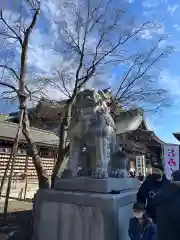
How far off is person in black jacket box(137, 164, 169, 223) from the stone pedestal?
0.23 metres

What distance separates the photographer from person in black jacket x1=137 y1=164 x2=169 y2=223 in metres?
3.42

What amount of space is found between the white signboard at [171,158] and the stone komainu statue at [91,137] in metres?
1.90

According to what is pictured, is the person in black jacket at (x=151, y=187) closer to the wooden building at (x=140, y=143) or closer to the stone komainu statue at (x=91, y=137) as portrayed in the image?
the stone komainu statue at (x=91, y=137)

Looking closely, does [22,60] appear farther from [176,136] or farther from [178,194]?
[176,136]

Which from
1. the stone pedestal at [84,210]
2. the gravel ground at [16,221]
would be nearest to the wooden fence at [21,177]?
the gravel ground at [16,221]

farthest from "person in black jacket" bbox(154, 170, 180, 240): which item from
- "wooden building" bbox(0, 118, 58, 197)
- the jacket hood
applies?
"wooden building" bbox(0, 118, 58, 197)

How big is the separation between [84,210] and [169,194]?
1496mm

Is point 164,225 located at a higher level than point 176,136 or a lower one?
lower

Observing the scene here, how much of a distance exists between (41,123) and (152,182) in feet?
68.3

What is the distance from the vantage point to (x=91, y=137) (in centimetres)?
398

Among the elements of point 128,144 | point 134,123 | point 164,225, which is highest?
point 128,144

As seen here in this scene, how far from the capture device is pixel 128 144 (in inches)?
888

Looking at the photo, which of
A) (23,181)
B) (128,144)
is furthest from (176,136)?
(23,181)

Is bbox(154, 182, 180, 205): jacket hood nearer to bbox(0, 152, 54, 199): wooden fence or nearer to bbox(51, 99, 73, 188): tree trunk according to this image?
bbox(51, 99, 73, 188): tree trunk
